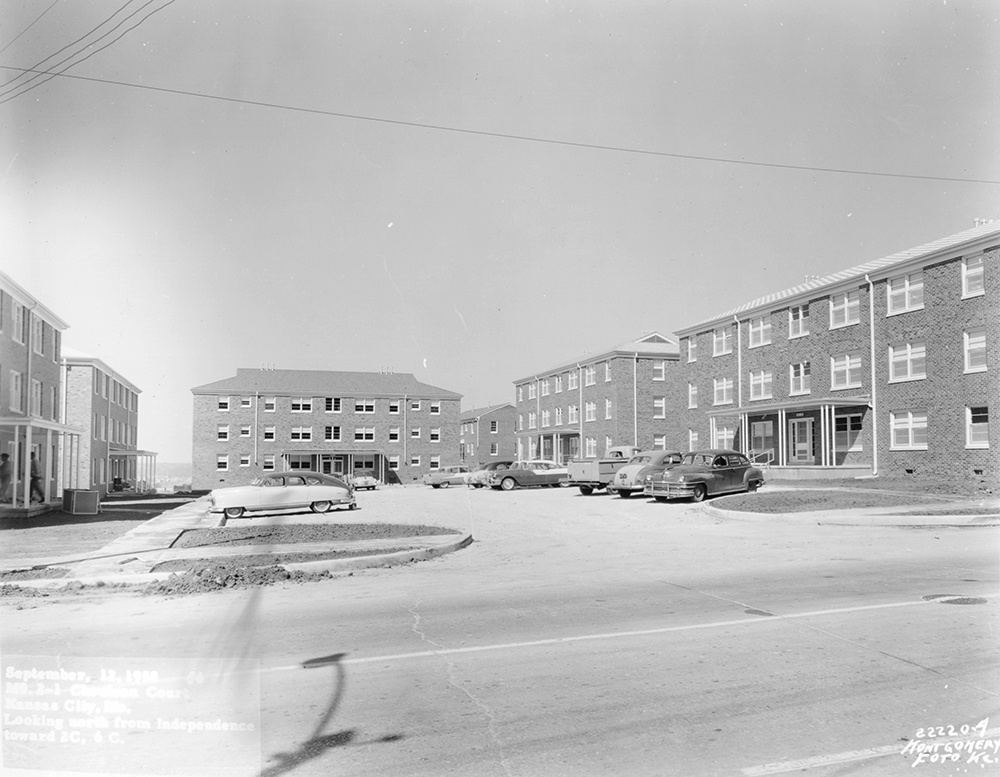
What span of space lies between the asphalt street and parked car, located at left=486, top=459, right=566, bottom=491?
25136 millimetres

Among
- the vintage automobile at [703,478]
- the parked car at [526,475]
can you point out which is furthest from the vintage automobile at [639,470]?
the parked car at [526,475]

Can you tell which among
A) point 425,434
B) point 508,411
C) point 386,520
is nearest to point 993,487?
point 386,520

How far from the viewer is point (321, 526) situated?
18875 millimetres

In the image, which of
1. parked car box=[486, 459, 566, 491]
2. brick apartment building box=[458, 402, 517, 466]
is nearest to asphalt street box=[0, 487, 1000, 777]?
parked car box=[486, 459, 566, 491]

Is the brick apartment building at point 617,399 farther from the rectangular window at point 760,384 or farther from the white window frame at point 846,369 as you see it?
the white window frame at point 846,369

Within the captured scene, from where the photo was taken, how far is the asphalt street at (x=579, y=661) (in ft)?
15.0

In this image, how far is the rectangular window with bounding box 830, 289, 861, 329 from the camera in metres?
35.0

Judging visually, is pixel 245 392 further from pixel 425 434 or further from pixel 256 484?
pixel 256 484

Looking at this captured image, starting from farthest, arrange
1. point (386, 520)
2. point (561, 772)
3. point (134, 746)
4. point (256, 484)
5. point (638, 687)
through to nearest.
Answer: point (256, 484), point (386, 520), point (638, 687), point (134, 746), point (561, 772)

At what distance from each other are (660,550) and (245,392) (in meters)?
58.9

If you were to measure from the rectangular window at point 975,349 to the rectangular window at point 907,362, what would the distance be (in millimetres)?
1911

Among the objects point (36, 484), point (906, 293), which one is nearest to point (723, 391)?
point (906, 293)

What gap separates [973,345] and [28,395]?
34.3 meters

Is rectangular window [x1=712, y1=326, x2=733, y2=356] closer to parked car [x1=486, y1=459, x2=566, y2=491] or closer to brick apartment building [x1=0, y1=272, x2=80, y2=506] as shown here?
parked car [x1=486, y1=459, x2=566, y2=491]
